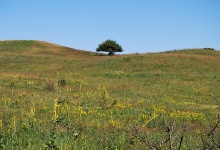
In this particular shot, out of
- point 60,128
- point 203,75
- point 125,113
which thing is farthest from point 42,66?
point 60,128

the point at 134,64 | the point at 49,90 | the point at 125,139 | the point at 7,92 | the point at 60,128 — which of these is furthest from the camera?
the point at 134,64

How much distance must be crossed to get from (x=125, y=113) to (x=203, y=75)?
24.2 m

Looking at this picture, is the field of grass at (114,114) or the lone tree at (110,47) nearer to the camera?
the field of grass at (114,114)

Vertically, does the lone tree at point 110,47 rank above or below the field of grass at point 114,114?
above

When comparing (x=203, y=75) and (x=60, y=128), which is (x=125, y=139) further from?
(x=203, y=75)

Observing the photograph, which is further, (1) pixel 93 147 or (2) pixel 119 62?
(2) pixel 119 62

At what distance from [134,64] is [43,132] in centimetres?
3424

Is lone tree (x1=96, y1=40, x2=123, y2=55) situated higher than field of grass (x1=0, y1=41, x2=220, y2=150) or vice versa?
lone tree (x1=96, y1=40, x2=123, y2=55)

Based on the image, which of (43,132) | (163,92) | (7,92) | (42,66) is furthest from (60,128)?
(42,66)

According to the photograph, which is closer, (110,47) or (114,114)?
(114,114)

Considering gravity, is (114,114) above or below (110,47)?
below

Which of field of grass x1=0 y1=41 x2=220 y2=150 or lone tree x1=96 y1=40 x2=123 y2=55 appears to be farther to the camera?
lone tree x1=96 y1=40 x2=123 y2=55

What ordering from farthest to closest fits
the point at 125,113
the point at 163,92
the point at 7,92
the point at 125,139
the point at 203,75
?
the point at 203,75, the point at 163,92, the point at 7,92, the point at 125,113, the point at 125,139

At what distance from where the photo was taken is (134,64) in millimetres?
42719
